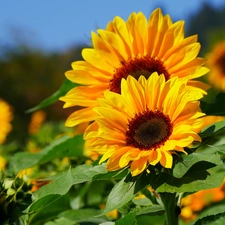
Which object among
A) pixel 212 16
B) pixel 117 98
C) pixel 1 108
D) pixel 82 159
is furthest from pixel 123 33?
pixel 212 16

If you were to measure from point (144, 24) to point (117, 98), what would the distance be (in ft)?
0.69

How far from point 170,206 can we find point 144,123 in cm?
14

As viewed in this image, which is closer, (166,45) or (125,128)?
(125,128)

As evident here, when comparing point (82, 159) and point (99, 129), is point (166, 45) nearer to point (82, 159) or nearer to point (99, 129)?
point (99, 129)

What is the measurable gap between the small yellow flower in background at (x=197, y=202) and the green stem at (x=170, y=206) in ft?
3.16

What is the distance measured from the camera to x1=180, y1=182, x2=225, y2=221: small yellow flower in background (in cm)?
207

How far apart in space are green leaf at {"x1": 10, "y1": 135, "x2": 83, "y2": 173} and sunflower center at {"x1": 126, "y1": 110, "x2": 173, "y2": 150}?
34cm

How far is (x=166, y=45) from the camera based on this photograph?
1.18m

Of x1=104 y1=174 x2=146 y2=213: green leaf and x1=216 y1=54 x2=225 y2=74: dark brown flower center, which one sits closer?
x1=104 y1=174 x2=146 y2=213: green leaf

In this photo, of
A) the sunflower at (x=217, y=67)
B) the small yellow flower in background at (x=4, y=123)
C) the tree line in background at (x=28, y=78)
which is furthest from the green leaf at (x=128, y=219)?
the tree line in background at (x=28, y=78)

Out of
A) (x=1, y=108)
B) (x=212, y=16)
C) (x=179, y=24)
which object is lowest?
(x=212, y=16)

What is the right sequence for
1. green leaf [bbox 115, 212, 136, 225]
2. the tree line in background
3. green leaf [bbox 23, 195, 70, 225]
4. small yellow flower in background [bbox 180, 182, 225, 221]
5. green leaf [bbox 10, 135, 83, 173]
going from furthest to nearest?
the tree line in background
small yellow flower in background [bbox 180, 182, 225, 221]
green leaf [bbox 10, 135, 83, 173]
green leaf [bbox 23, 195, 70, 225]
green leaf [bbox 115, 212, 136, 225]

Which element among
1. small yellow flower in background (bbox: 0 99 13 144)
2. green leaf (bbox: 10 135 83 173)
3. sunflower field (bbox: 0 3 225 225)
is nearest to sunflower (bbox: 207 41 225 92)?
small yellow flower in background (bbox: 0 99 13 144)

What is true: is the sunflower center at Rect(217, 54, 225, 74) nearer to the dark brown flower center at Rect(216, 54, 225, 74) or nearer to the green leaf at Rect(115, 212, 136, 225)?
the dark brown flower center at Rect(216, 54, 225, 74)
